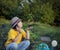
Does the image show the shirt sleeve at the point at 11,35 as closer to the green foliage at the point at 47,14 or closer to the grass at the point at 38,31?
the grass at the point at 38,31

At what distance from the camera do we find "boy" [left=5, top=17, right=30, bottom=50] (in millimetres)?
5398

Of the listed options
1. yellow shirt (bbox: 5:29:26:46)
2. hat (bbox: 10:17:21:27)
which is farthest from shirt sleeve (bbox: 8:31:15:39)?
hat (bbox: 10:17:21:27)

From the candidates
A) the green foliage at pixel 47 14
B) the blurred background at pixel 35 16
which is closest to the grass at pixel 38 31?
the blurred background at pixel 35 16

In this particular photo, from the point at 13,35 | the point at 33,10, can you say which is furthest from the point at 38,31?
the point at 13,35

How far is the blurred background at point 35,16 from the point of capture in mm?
5676

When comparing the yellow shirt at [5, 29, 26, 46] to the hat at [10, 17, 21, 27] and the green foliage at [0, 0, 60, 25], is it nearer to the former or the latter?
the hat at [10, 17, 21, 27]

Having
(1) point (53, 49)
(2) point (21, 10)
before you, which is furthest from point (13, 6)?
(1) point (53, 49)

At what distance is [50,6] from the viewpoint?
19.2 ft

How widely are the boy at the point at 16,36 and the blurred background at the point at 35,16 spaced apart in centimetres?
16

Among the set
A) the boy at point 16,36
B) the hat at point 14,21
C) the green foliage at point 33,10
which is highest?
the green foliage at point 33,10

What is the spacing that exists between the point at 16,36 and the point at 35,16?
648 millimetres

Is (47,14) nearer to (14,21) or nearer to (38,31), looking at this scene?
(38,31)

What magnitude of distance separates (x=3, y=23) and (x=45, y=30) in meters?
0.84

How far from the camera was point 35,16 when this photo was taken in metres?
5.79
